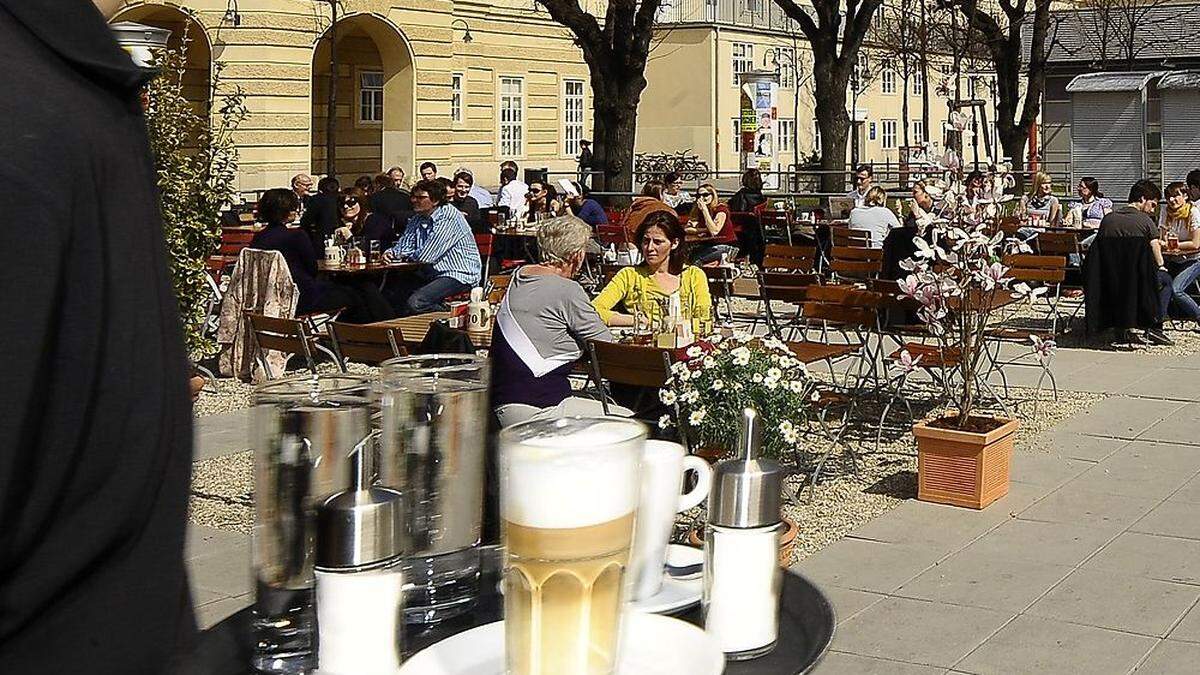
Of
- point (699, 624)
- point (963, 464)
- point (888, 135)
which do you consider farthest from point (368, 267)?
point (888, 135)

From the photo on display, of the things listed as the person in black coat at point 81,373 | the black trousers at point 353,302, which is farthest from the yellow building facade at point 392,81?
the person in black coat at point 81,373

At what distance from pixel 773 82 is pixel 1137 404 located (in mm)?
33323

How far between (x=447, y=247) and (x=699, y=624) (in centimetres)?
1153

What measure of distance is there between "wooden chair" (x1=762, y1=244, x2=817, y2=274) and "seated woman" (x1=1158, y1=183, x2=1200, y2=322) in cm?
336

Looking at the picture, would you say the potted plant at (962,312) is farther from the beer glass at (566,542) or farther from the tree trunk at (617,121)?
the tree trunk at (617,121)

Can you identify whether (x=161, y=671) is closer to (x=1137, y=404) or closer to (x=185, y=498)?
(x=185, y=498)

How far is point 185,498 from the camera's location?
4.38 ft

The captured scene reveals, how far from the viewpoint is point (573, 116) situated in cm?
4750

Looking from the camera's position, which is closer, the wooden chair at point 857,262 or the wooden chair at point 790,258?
the wooden chair at point 857,262

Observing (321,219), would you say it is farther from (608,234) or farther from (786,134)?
(786,134)

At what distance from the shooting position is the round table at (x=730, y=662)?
6.02ft

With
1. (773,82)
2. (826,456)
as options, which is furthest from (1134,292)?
(773,82)

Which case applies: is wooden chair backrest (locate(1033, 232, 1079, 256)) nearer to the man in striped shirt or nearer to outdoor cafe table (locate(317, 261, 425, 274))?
the man in striped shirt

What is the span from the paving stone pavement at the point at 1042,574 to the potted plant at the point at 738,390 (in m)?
0.65
